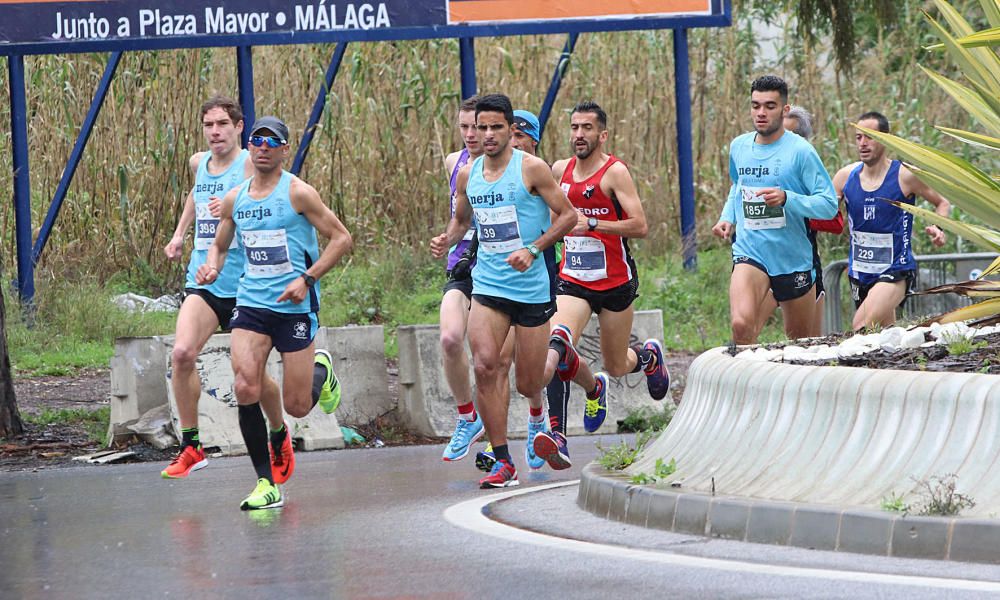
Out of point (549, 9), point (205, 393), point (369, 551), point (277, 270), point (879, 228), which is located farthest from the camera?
point (549, 9)

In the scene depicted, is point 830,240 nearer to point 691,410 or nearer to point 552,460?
point 552,460

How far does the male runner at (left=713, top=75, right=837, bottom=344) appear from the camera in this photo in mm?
11820

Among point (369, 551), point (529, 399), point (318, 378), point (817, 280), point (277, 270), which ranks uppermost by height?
point (277, 270)

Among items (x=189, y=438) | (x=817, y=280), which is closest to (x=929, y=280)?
(x=817, y=280)

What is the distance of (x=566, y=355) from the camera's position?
435 inches

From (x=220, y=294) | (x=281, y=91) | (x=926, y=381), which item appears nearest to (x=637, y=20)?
(x=281, y=91)

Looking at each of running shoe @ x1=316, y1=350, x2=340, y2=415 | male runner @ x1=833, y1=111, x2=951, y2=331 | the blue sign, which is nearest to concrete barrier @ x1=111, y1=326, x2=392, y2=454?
running shoe @ x1=316, y1=350, x2=340, y2=415

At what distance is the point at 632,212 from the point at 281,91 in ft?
36.6

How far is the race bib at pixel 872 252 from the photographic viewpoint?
43.0ft

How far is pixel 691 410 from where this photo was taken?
884cm

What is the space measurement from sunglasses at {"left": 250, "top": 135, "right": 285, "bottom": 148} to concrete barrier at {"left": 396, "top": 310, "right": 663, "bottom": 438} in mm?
3647

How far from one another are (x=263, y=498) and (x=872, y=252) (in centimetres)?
549

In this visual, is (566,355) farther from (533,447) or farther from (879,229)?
(879,229)

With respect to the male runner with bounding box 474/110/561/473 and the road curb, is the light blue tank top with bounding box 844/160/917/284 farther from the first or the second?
the road curb
